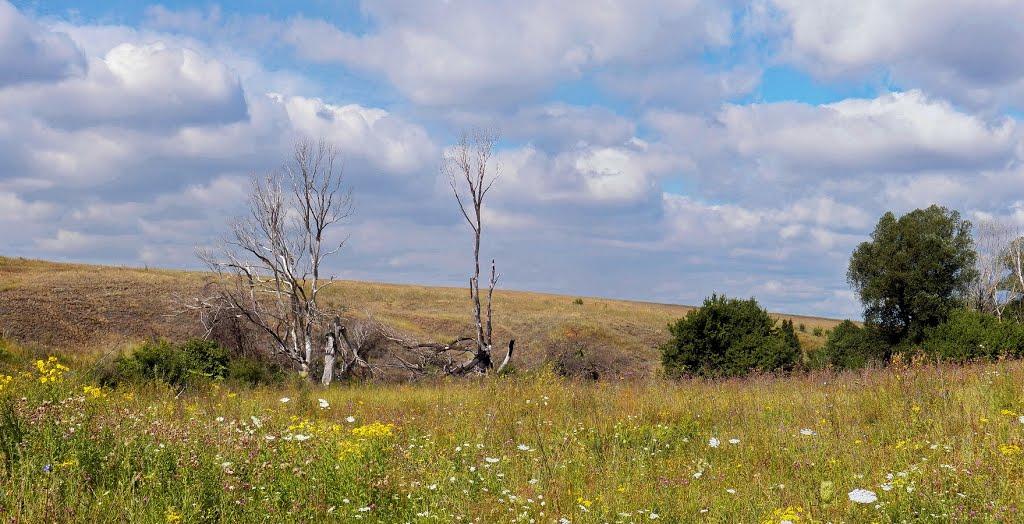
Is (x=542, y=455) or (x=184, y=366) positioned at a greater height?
(x=542, y=455)

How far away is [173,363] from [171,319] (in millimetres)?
13345

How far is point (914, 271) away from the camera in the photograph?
3278cm

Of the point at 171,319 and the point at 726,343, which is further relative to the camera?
the point at 171,319

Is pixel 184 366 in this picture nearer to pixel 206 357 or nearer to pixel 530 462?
pixel 206 357

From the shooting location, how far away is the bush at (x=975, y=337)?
21.5 meters

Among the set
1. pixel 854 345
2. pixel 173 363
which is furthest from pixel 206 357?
pixel 854 345

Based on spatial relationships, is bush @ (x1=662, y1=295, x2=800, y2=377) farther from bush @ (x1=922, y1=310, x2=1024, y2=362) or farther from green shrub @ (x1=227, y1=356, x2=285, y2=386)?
green shrub @ (x1=227, y1=356, x2=285, y2=386)

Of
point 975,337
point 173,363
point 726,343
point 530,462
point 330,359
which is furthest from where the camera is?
point 975,337

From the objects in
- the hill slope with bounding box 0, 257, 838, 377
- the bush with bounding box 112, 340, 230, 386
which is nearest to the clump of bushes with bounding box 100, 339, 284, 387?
the bush with bounding box 112, 340, 230, 386

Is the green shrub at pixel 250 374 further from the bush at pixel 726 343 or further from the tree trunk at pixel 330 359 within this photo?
the bush at pixel 726 343

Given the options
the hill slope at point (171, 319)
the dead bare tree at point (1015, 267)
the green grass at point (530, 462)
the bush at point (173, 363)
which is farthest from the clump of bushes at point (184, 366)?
the dead bare tree at point (1015, 267)

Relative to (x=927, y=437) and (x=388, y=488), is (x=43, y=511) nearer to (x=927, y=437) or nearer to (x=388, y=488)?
(x=388, y=488)

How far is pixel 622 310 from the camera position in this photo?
55.8 m

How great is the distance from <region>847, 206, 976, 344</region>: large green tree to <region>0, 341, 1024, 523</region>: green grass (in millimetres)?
26880
